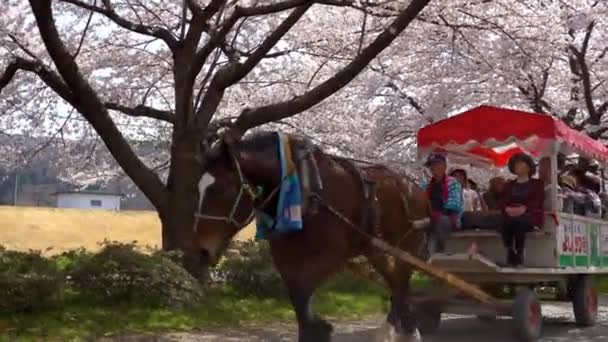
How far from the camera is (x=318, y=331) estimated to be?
5.76 m

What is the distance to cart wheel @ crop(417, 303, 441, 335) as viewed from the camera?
9688 millimetres

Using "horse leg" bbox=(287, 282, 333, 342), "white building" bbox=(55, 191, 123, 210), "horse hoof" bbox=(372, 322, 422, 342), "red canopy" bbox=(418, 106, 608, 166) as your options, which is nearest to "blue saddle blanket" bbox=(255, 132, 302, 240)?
"horse leg" bbox=(287, 282, 333, 342)

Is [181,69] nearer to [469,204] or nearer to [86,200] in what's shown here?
[469,204]

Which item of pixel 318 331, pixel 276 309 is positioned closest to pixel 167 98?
pixel 276 309

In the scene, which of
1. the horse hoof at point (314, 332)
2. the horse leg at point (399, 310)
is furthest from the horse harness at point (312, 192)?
the horse leg at point (399, 310)

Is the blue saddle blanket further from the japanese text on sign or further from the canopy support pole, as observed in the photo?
the japanese text on sign

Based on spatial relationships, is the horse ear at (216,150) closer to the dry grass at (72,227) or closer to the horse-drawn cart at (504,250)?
the horse-drawn cart at (504,250)

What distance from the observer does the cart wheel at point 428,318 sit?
9688mm

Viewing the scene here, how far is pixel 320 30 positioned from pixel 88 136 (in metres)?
6.91

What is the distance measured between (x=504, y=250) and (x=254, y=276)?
4.10 meters

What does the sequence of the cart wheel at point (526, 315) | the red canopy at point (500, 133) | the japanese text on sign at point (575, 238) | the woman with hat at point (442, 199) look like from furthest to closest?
the japanese text on sign at point (575, 238), the red canopy at point (500, 133), the cart wheel at point (526, 315), the woman with hat at point (442, 199)

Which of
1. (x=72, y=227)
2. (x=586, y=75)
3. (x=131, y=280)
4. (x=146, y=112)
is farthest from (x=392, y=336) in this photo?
(x=72, y=227)

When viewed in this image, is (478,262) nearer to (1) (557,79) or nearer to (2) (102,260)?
(2) (102,260)

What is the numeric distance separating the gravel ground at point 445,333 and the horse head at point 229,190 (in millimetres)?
3828
